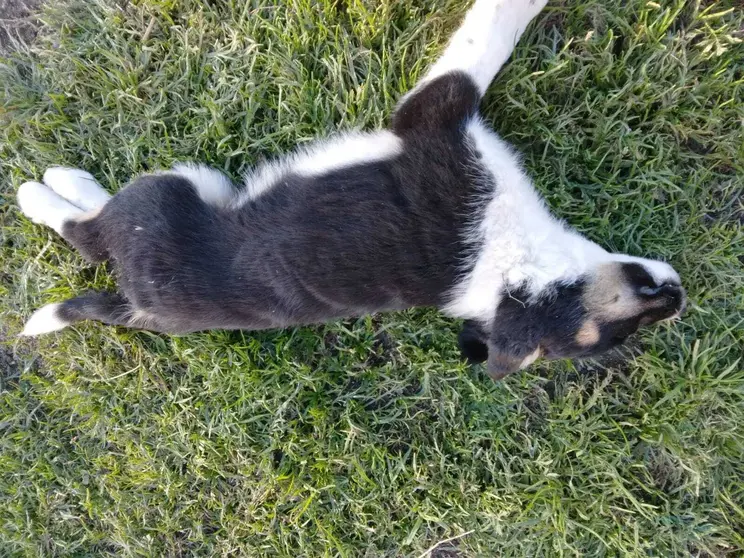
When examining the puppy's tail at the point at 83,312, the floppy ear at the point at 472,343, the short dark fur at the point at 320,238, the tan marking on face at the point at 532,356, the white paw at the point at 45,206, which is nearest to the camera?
the short dark fur at the point at 320,238

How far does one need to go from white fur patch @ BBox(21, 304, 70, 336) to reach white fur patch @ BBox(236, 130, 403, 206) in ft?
4.38

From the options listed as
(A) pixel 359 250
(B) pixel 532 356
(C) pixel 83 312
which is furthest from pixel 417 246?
(C) pixel 83 312

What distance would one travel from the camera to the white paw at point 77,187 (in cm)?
315

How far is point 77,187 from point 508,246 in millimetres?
2668

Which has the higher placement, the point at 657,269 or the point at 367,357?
the point at 657,269

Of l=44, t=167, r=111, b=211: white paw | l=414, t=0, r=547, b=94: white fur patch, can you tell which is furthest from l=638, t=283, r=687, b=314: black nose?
l=44, t=167, r=111, b=211: white paw

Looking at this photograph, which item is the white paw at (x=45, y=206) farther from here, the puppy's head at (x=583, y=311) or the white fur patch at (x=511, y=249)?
the puppy's head at (x=583, y=311)

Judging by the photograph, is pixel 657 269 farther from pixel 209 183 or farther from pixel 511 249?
pixel 209 183

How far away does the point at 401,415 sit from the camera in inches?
129

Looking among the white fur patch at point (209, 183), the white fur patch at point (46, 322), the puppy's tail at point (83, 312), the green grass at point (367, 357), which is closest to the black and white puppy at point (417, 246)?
the white fur patch at point (209, 183)

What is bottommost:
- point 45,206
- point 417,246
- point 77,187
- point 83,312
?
point 83,312

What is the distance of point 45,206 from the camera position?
10.2 ft

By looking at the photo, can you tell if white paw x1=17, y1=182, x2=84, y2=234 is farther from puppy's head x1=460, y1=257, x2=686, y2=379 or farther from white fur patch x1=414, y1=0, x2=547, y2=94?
puppy's head x1=460, y1=257, x2=686, y2=379

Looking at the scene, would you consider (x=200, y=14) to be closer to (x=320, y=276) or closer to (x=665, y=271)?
(x=320, y=276)
